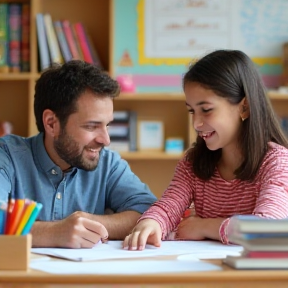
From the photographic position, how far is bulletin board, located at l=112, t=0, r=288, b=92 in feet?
11.8

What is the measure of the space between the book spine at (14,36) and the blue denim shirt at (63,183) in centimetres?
151

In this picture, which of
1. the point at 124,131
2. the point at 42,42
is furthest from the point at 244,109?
the point at 42,42

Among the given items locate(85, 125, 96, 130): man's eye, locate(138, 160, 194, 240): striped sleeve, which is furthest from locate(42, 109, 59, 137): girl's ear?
locate(138, 160, 194, 240): striped sleeve

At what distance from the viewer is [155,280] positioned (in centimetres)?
111

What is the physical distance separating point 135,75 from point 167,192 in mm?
1865

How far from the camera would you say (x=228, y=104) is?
5.73 feet

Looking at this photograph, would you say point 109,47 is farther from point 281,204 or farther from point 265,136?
point 281,204

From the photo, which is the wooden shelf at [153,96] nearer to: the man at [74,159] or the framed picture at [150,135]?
the framed picture at [150,135]

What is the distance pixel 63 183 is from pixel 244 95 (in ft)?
2.03

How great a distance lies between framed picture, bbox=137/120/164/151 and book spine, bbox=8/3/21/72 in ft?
2.41

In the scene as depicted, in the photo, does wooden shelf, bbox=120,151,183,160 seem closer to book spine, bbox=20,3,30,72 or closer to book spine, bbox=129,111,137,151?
book spine, bbox=129,111,137,151

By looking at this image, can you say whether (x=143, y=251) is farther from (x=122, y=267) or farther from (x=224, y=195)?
(x=224, y=195)

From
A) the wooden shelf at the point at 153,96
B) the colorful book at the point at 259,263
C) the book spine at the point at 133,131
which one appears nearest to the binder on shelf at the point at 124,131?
the book spine at the point at 133,131

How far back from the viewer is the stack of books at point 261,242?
1.16 m
